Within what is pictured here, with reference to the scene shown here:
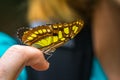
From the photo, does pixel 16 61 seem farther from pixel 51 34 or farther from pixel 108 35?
pixel 108 35

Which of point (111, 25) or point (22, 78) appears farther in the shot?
point (111, 25)

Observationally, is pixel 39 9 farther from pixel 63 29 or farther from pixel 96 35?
pixel 63 29

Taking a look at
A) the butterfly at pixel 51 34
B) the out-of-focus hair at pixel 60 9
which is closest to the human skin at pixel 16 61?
the butterfly at pixel 51 34

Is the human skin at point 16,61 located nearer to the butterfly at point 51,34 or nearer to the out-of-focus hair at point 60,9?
the butterfly at point 51,34

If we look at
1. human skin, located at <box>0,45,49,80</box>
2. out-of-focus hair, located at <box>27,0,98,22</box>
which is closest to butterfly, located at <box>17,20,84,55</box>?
human skin, located at <box>0,45,49,80</box>

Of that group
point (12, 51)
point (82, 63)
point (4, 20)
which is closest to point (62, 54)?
Result: point (82, 63)

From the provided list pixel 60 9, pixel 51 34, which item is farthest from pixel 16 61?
pixel 60 9
